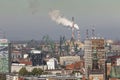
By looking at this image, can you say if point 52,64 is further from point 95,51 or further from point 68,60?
point 95,51

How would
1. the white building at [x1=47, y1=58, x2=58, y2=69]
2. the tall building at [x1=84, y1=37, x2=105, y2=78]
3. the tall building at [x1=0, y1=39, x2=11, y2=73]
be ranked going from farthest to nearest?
the white building at [x1=47, y1=58, x2=58, y2=69] → the tall building at [x1=0, y1=39, x2=11, y2=73] → the tall building at [x1=84, y1=37, x2=105, y2=78]

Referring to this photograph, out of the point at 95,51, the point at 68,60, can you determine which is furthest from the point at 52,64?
the point at 95,51

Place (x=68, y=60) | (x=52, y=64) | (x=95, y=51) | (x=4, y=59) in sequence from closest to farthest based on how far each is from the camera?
(x=95, y=51), (x=4, y=59), (x=52, y=64), (x=68, y=60)

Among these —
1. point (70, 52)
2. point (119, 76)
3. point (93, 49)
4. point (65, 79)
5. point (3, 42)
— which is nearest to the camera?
point (119, 76)

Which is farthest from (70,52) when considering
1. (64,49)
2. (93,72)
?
(93,72)

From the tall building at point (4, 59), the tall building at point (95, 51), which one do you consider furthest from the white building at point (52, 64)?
the tall building at point (95, 51)

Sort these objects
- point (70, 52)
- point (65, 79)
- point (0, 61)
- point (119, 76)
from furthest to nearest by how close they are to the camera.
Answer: point (70, 52) → point (0, 61) → point (65, 79) → point (119, 76)

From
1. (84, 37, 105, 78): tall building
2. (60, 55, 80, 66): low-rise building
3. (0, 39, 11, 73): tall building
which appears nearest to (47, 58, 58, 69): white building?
(60, 55, 80, 66): low-rise building

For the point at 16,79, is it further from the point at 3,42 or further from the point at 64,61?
the point at 64,61

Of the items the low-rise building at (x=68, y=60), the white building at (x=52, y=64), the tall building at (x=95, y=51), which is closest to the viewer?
the tall building at (x=95, y=51)

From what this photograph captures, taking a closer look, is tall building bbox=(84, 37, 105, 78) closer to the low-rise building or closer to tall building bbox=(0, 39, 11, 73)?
tall building bbox=(0, 39, 11, 73)

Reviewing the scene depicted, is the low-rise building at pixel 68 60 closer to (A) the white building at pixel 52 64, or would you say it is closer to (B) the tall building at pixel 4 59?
(A) the white building at pixel 52 64
